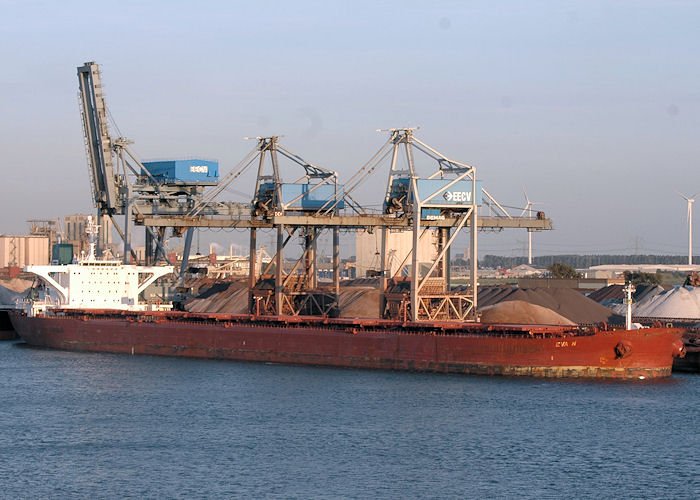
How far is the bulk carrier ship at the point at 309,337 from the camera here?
116 feet

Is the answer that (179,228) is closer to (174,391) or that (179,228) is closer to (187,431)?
(174,391)

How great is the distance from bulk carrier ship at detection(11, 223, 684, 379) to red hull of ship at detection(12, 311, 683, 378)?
38 millimetres

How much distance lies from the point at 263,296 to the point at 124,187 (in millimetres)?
11191

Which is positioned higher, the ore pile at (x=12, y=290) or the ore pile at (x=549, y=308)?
the ore pile at (x=12, y=290)

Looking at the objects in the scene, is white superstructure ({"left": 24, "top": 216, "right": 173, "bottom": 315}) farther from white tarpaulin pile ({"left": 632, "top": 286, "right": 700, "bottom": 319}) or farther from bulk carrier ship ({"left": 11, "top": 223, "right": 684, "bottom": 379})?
white tarpaulin pile ({"left": 632, "top": 286, "right": 700, "bottom": 319})

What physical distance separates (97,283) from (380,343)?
19961 millimetres

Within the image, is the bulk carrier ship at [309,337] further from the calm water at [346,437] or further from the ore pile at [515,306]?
the ore pile at [515,306]

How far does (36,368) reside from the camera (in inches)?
1608

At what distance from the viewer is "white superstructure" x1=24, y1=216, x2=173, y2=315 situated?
169 feet

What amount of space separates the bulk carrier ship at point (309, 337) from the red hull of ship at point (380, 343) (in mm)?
38

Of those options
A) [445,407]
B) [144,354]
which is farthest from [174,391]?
[144,354]

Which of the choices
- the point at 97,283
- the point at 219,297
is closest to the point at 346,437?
the point at 97,283

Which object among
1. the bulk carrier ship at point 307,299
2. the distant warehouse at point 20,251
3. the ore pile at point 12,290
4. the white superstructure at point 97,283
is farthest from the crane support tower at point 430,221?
the distant warehouse at point 20,251

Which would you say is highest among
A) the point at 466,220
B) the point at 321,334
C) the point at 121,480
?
the point at 466,220
